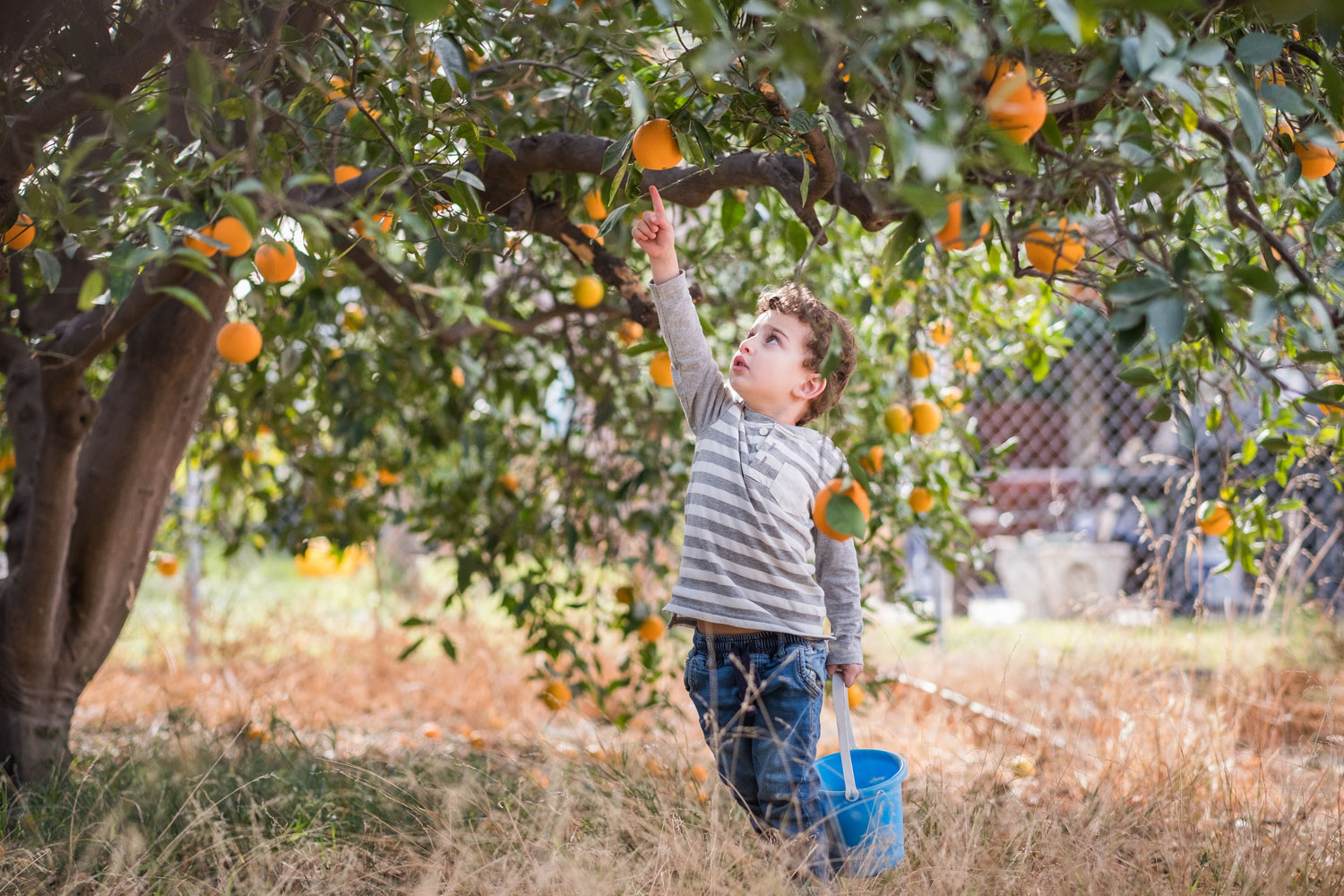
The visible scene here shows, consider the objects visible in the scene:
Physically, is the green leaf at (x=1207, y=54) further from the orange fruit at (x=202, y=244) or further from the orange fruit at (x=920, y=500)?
the orange fruit at (x=920, y=500)

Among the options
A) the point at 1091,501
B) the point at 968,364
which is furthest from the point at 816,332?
the point at 1091,501

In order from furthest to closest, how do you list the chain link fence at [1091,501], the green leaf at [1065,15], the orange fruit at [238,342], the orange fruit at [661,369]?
1. the chain link fence at [1091,501]
2. the orange fruit at [661,369]
3. the orange fruit at [238,342]
4. the green leaf at [1065,15]

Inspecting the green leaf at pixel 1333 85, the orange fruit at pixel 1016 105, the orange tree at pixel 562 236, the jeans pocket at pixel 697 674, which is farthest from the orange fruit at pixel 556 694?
the green leaf at pixel 1333 85

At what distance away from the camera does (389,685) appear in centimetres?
404

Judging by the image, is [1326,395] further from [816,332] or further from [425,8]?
[425,8]

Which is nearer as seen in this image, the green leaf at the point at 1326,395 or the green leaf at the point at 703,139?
the green leaf at the point at 1326,395

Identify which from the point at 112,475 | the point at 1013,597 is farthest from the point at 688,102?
the point at 1013,597

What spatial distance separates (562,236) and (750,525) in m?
0.72

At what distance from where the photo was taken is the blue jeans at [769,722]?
1.57 m

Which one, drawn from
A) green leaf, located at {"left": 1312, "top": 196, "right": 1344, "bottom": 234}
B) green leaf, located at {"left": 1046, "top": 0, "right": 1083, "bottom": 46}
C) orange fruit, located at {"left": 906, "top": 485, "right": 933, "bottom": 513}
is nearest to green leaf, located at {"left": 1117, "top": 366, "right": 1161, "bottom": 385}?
green leaf, located at {"left": 1312, "top": 196, "right": 1344, "bottom": 234}

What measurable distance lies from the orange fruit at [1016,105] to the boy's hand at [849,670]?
3.31 ft

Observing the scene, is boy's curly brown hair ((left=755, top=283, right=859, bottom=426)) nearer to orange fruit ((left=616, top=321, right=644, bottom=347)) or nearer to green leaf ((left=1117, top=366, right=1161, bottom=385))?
green leaf ((left=1117, top=366, right=1161, bottom=385))

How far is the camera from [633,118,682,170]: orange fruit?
1.20 m

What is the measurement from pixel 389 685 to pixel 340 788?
221 centimetres
